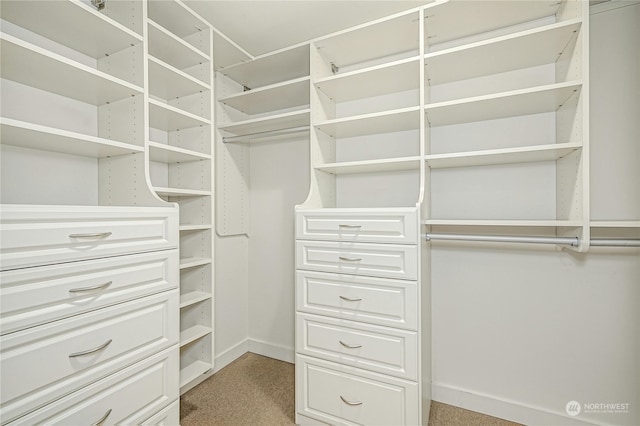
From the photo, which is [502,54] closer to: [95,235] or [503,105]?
[503,105]

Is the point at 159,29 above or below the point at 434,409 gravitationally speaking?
above

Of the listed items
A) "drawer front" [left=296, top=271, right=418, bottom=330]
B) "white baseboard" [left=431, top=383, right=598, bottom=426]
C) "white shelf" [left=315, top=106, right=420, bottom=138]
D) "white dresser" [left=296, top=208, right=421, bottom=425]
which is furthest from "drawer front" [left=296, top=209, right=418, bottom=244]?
"white baseboard" [left=431, top=383, right=598, bottom=426]

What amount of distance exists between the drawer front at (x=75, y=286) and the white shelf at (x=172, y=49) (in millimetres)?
1165

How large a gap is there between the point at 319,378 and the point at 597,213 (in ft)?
5.71

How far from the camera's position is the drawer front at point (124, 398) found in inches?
A: 41.8

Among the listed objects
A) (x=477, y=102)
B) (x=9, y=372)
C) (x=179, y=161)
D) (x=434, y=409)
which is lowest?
(x=434, y=409)

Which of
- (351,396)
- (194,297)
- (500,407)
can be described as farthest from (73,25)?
(500,407)

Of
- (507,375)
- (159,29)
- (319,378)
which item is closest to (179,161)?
(159,29)

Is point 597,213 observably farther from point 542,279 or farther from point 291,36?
point 291,36

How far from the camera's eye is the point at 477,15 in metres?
1.66

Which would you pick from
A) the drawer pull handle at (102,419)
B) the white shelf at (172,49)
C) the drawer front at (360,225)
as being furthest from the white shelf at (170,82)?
the drawer pull handle at (102,419)

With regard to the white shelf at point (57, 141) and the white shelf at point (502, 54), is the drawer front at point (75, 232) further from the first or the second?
the white shelf at point (502, 54)

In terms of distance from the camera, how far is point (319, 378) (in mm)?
1679

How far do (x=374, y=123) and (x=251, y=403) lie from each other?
6.36ft
